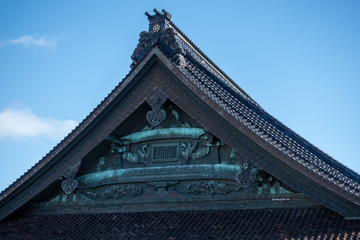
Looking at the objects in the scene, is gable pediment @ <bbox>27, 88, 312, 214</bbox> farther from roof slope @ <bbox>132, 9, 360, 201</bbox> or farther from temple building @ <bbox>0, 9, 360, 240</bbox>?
roof slope @ <bbox>132, 9, 360, 201</bbox>

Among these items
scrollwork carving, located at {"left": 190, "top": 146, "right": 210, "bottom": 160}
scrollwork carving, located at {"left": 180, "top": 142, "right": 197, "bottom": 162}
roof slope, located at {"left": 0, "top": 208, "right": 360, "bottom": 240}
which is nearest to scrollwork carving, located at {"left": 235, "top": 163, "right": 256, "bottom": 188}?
roof slope, located at {"left": 0, "top": 208, "right": 360, "bottom": 240}

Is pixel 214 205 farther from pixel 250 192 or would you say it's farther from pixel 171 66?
pixel 171 66

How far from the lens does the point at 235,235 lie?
23.6 feet

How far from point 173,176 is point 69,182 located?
8.21 feet

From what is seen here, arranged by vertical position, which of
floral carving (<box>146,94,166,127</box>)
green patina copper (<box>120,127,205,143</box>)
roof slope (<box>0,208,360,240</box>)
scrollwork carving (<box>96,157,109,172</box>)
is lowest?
roof slope (<box>0,208,360,240</box>)

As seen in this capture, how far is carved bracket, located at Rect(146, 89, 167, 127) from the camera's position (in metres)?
9.23

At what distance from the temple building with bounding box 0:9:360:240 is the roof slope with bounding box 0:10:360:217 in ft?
0.08

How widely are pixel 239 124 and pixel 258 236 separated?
7.21 ft

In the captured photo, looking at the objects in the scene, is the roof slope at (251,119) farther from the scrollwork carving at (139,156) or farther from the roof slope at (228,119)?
the scrollwork carving at (139,156)

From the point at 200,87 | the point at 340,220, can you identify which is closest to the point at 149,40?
the point at 200,87

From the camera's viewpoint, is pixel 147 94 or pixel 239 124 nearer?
pixel 239 124

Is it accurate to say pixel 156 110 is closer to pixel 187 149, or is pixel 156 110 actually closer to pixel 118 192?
pixel 187 149

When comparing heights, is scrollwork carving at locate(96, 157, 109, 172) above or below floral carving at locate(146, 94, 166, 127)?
below

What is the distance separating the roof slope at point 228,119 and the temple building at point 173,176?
0.08 ft
